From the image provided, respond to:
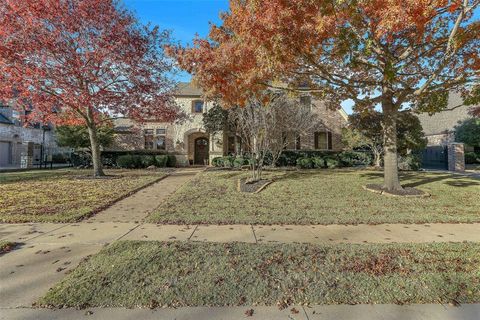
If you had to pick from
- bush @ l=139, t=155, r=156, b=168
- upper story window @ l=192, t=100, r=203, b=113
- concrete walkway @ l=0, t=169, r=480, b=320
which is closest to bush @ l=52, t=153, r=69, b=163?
bush @ l=139, t=155, r=156, b=168

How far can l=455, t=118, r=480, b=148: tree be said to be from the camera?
930 inches

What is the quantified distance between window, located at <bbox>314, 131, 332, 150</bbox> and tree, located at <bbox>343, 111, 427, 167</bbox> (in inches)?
159

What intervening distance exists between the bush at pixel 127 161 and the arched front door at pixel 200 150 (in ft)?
16.5

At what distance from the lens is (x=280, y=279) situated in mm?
3566

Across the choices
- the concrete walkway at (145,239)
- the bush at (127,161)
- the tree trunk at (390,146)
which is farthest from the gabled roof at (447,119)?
the concrete walkway at (145,239)

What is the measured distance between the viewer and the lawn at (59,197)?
278 inches

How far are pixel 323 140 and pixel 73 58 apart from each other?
17.3 m

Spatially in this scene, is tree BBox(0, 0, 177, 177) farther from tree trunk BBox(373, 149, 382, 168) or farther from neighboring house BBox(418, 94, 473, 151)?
neighboring house BBox(418, 94, 473, 151)

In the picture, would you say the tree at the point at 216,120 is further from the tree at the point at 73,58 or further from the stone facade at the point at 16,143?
the stone facade at the point at 16,143

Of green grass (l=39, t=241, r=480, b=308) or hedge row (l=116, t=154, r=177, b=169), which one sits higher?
hedge row (l=116, t=154, r=177, b=169)

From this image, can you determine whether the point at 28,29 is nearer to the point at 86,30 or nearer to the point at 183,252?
the point at 86,30

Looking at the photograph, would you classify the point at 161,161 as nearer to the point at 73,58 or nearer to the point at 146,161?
the point at 146,161

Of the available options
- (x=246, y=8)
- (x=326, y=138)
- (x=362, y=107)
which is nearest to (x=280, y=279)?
(x=246, y=8)

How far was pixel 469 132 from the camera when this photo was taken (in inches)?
944
